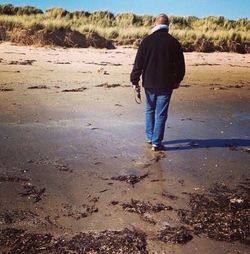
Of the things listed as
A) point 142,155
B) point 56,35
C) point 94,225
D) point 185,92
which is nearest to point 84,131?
point 142,155

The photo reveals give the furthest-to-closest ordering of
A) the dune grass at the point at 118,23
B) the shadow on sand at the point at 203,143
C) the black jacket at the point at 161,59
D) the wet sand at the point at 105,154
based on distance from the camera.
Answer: the dune grass at the point at 118,23
the shadow on sand at the point at 203,143
the black jacket at the point at 161,59
the wet sand at the point at 105,154

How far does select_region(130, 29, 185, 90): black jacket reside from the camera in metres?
6.41

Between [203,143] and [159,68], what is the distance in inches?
56.4

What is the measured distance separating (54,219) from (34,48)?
16750mm

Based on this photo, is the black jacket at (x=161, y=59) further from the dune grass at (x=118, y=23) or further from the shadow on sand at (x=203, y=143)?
the dune grass at (x=118, y=23)

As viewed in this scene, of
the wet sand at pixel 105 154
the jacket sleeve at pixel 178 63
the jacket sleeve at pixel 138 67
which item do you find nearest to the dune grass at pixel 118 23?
the wet sand at pixel 105 154

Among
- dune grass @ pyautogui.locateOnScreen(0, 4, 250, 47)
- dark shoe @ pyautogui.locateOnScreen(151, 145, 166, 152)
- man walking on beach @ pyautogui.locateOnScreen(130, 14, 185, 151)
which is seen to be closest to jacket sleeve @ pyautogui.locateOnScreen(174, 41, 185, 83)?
man walking on beach @ pyautogui.locateOnScreen(130, 14, 185, 151)

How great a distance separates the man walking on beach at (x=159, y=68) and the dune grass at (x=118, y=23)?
59.4 ft

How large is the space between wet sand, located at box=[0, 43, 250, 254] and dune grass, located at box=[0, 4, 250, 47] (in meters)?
13.8

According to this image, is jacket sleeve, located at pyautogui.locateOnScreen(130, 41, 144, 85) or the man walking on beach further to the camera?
jacket sleeve, located at pyautogui.locateOnScreen(130, 41, 144, 85)

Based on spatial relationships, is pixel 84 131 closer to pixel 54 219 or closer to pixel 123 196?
pixel 123 196

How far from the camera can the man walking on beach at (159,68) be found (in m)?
6.42

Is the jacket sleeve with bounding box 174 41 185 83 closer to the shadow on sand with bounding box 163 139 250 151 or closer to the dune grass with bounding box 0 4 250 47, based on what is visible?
the shadow on sand with bounding box 163 139 250 151

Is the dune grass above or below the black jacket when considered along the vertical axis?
below
